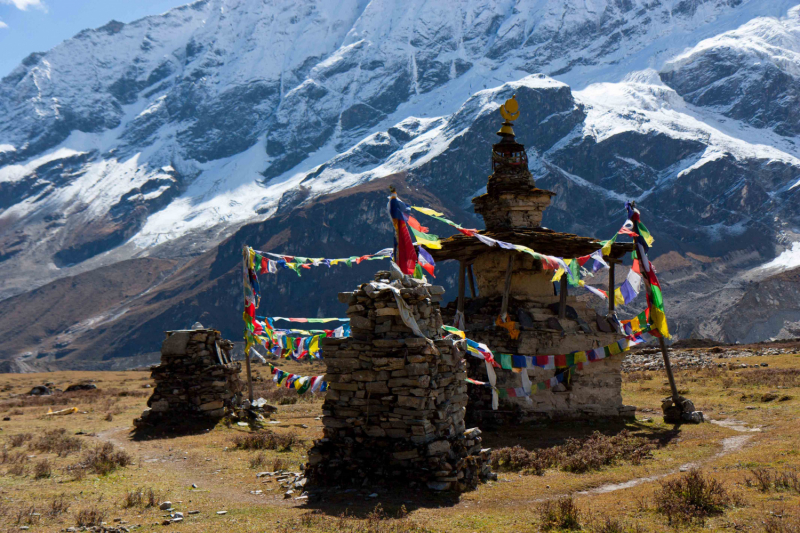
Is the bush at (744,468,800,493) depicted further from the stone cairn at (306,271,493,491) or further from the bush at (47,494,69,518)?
the bush at (47,494,69,518)

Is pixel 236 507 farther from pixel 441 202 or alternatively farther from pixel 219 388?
pixel 441 202

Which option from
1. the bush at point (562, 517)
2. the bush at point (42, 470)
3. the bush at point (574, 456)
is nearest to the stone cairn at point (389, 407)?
the bush at point (574, 456)

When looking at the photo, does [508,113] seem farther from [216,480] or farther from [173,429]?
[216,480]

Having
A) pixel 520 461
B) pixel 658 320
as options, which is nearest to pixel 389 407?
pixel 520 461

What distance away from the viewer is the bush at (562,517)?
30.4ft

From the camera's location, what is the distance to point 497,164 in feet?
74.4

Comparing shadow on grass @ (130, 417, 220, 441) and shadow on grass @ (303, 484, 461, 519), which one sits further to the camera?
shadow on grass @ (130, 417, 220, 441)

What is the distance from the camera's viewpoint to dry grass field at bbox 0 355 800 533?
9.56 metres

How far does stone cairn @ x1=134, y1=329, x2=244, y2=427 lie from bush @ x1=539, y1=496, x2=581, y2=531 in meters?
12.7

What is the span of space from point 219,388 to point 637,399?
14.2m

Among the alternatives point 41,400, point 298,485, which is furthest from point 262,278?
point 298,485

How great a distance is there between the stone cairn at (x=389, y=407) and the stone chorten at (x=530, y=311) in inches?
255

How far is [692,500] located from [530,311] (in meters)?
9.99

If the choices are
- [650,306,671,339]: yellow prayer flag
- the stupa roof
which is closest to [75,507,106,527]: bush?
the stupa roof
